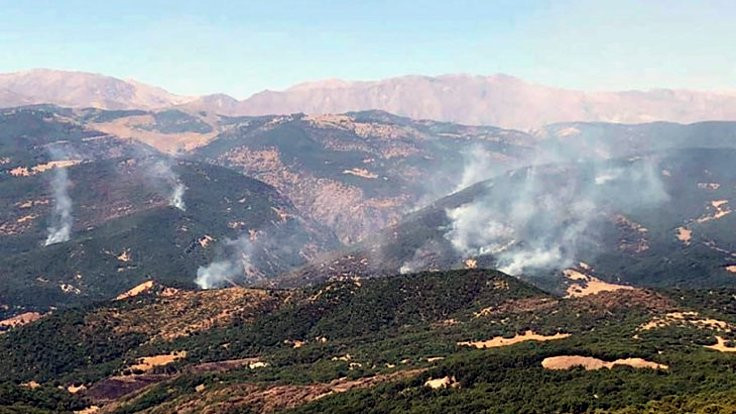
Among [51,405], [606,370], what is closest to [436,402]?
[606,370]

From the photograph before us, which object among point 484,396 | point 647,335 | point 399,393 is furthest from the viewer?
point 647,335

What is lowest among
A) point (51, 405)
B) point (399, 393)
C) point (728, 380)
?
point (51, 405)

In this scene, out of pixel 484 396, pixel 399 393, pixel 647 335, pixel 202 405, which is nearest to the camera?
pixel 484 396

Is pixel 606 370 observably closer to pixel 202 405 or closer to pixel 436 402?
pixel 436 402

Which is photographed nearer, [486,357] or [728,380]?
[728,380]

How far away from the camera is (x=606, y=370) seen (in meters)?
162

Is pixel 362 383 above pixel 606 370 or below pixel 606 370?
below

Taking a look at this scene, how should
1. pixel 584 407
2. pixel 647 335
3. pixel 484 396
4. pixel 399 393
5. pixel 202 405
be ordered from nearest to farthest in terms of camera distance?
pixel 584 407 → pixel 484 396 → pixel 399 393 → pixel 202 405 → pixel 647 335

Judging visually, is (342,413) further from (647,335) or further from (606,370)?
(647,335)

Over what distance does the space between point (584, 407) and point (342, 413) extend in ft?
160

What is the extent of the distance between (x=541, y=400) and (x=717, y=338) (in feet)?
243

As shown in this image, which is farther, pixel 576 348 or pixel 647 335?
pixel 647 335

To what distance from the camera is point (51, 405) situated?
19838cm

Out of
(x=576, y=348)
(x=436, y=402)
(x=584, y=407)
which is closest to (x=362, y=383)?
(x=436, y=402)
